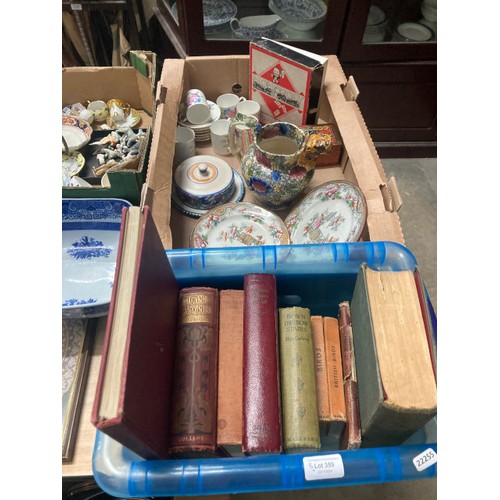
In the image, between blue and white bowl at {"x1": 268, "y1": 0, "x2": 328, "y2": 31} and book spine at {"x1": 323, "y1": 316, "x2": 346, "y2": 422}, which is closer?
book spine at {"x1": 323, "y1": 316, "x2": 346, "y2": 422}

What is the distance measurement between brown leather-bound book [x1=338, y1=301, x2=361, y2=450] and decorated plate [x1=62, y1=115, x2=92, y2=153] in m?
0.89

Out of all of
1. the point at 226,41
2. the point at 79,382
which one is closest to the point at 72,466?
the point at 79,382

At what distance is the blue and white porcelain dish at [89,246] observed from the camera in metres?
0.82

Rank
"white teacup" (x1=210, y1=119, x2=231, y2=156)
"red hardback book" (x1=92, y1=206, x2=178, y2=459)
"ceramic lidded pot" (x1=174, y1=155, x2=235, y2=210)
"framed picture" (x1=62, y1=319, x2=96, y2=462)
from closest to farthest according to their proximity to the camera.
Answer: "red hardback book" (x1=92, y1=206, x2=178, y2=459) → "framed picture" (x1=62, y1=319, x2=96, y2=462) → "ceramic lidded pot" (x1=174, y1=155, x2=235, y2=210) → "white teacup" (x1=210, y1=119, x2=231, y2=156)

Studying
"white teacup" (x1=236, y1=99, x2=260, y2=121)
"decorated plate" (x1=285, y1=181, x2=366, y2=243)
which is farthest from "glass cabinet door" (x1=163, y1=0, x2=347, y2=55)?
"decorated plate" (x1=285, y1=181, x2=366, y2=243)

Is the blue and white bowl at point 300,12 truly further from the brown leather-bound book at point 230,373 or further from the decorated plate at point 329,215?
the brown leather-bound book at point 230,373

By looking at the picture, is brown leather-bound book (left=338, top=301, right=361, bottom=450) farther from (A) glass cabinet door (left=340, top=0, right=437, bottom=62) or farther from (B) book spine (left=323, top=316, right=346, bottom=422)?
(A) glass cabinet door (left=340, top=0, right=437, bottom=62)

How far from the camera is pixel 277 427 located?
1.70ft

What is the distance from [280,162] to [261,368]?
43cm

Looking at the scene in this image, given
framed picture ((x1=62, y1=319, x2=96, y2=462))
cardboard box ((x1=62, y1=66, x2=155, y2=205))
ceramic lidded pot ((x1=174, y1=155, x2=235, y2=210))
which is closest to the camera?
framed picture ((x1=62, y1=319, x2=96, y2=462))

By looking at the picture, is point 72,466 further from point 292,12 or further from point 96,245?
point 292,12

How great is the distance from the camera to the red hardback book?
0.39 metres

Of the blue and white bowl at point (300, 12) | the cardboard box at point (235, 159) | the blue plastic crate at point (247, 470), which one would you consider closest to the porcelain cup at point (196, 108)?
the cardboard box at point (235, 159)

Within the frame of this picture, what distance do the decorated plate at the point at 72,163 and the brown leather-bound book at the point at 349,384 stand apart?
81 cm
